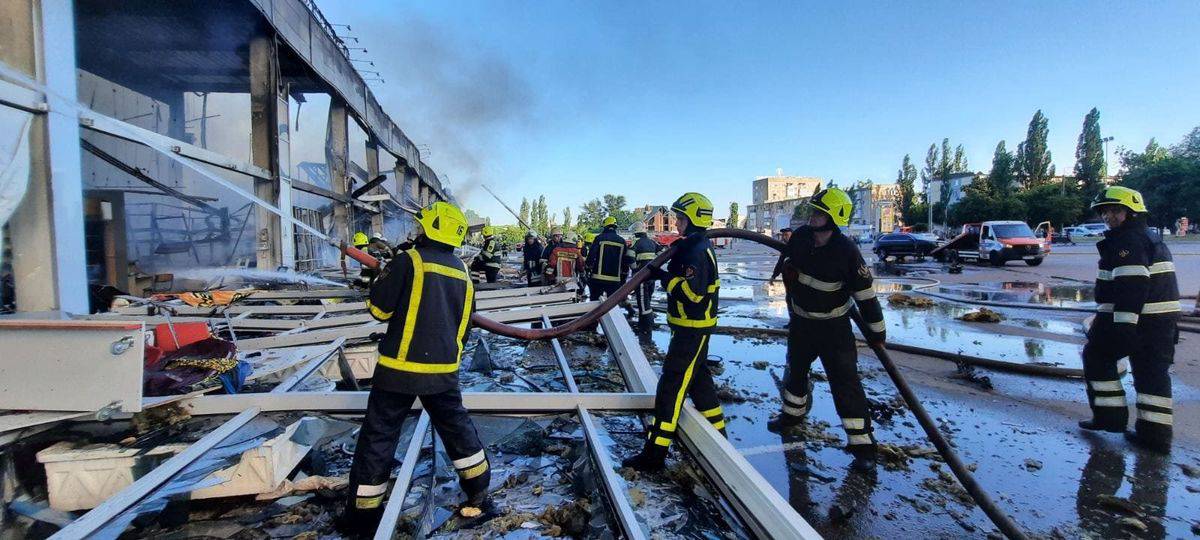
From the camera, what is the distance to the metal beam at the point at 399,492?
77.6 inches

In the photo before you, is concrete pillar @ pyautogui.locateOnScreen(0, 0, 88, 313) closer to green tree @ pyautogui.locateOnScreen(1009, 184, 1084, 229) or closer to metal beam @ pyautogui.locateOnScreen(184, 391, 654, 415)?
metal beam @ pyautogui.locateOnScreen(184, 391, 654, 415)

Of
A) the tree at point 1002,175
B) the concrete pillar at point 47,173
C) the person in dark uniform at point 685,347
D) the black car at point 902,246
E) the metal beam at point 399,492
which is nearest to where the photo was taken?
the metal beam at point 399,492

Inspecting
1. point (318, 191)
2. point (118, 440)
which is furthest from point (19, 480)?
point (318, 191)

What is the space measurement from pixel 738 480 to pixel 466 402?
5.50 feet

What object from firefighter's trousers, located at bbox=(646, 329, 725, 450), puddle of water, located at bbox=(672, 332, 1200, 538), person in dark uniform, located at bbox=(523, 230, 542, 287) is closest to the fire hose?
puddle of water, located at bbox=(672, 332, 1200, 538)

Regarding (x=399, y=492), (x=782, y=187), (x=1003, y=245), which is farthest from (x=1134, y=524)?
(x=782, y=187)

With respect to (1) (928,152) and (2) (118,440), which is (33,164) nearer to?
(2) (118,440)

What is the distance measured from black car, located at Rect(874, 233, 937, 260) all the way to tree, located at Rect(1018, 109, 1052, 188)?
110 ft

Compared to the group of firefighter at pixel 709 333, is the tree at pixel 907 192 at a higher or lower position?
higher

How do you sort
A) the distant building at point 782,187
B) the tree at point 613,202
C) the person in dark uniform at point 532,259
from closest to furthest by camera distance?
the person in dark uniform at point 532,259 < the tree at point 613,202 < the distant building at point 782,187

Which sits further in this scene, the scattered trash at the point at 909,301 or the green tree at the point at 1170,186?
the green tree at the point at 1170,186

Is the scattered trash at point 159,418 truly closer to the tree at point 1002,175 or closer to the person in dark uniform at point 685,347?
the person in dark uniform at point 685,347

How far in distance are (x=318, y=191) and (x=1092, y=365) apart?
41.2 feet

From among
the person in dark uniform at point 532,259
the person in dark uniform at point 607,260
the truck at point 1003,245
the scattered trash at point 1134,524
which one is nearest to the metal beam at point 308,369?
the person in dark uniform at point 607,260
